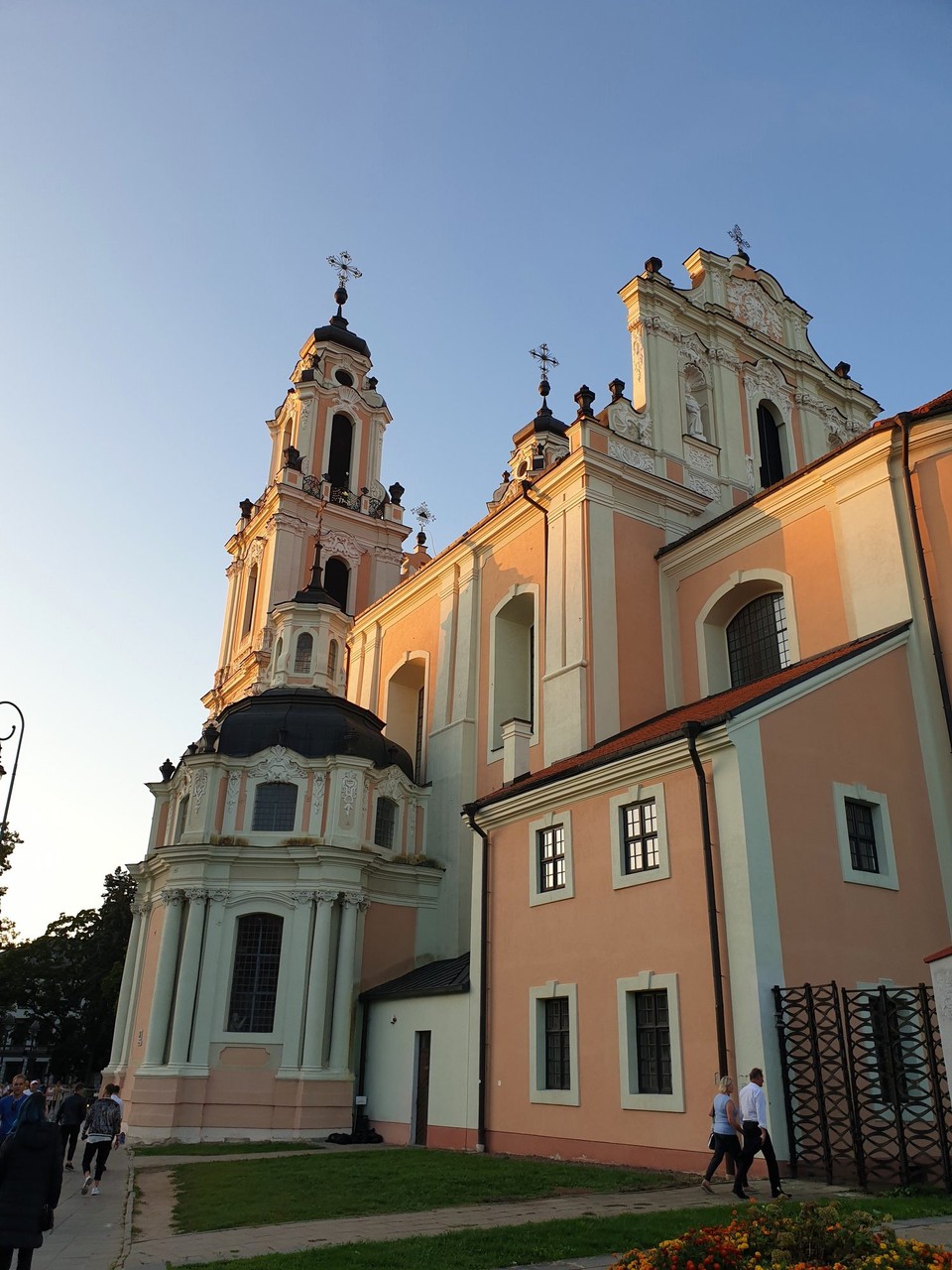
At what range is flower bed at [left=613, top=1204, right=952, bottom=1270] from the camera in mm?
5562

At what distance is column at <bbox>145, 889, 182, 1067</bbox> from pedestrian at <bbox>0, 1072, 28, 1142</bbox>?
38.7 feet

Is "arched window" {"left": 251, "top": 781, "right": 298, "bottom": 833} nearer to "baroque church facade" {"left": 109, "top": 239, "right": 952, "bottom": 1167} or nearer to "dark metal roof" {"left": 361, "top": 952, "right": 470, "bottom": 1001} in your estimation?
"baroque church facade" {"left": 109, "top": 239, "right": 952, "bottom": 1167}

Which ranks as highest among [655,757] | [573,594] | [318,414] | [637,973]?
[318,414]

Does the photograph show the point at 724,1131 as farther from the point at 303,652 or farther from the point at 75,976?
the point at 75,976

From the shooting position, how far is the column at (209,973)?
2264cm

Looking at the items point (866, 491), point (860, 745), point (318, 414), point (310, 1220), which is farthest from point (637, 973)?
point (318, 414)

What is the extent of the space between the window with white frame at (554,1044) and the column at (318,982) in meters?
7.45

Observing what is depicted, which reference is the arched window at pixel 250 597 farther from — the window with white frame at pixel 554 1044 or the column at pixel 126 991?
the window with white frame at pixel 554 1044

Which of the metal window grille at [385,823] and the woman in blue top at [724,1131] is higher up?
the metal window grille at [385,823]

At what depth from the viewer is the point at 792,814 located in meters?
14.3

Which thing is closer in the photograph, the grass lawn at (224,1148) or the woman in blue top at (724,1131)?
the woman in blue top at (724,1131)

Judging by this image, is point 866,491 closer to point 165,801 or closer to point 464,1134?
point 464,1134

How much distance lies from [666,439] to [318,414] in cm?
2171

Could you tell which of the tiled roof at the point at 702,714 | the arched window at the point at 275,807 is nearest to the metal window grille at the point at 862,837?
the tiled roof at the point at 702,714
